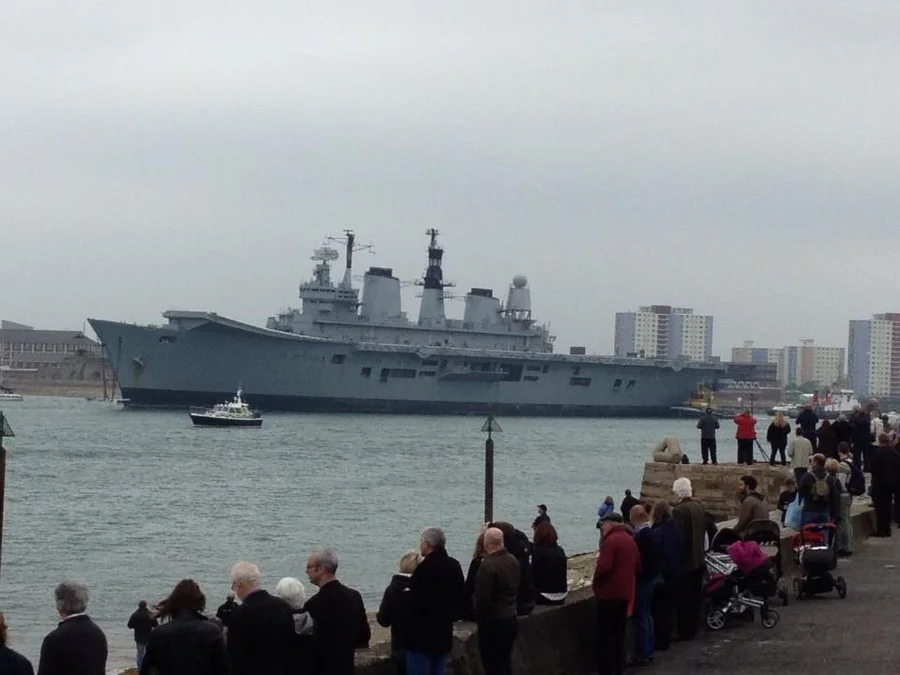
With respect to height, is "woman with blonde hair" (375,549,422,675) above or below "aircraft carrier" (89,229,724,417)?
below

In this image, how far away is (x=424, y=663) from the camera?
280 inches

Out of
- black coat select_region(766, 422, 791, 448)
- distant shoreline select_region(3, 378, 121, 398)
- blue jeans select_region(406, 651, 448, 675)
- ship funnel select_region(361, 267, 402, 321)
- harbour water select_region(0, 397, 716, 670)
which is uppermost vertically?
ship funnel select_region(361, 267, 402, 321)

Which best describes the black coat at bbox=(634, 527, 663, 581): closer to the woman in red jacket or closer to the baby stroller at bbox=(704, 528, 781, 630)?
the baby stroller at bbox=(704, 528, 781, 630)

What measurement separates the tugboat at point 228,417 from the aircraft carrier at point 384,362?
5.44 metres

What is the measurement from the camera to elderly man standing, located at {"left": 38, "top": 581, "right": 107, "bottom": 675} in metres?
5.58

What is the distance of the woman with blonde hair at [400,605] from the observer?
278 inches

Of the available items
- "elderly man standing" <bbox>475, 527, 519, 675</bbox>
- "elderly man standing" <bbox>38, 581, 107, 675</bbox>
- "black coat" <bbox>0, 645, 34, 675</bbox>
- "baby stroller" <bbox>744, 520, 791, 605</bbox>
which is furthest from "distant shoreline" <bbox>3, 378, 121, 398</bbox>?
"black coat" <bbox>0, 645, 34, 675</bbox>

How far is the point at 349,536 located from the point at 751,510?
63.2 feet

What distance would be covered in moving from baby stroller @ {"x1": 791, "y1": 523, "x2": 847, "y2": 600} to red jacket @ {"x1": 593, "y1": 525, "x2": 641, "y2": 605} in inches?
132

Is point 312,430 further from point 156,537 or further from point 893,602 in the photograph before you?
point 893,602

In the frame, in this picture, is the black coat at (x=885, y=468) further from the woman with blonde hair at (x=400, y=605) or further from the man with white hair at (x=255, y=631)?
the man with white hair at (x=255, y=631)

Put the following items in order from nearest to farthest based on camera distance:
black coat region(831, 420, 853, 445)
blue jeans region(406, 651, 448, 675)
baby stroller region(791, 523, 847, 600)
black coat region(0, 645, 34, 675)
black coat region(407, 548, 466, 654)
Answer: black coat region(0, 645, 34, 675) < black coat region(407, 548, 466, 654) < blue jeans region(406, 651, 448, 675) < baby stroller region(791, 523, 847, 600) < black coat region(831, 420, 853, 445)

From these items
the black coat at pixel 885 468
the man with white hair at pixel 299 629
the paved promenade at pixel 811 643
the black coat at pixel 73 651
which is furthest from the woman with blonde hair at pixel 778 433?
the black coat at pixel 73 651

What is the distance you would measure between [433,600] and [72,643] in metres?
1.97
